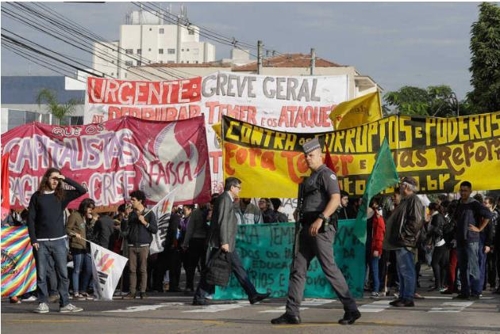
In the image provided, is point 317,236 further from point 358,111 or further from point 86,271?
point 358,111

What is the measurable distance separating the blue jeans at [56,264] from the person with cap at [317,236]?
318cm

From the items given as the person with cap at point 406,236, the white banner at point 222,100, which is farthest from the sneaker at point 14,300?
the white banner at point 222,100

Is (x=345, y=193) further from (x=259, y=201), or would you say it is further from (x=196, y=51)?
(x=196, y=51)

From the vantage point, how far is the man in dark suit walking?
1438cm

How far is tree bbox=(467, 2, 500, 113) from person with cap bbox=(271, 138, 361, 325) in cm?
3632

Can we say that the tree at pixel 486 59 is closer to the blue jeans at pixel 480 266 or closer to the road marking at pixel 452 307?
the blue jeans at pixel 480 266

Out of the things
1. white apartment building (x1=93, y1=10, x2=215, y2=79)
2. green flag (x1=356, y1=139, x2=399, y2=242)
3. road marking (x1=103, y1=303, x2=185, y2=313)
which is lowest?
road marking (x1=103, y1=303, x2=185, y2=313)

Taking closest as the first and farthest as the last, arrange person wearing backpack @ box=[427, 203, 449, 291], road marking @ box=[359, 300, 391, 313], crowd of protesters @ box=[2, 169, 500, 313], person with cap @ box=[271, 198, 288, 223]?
crowd of protesters @ box=[2, 169, 500, 313]
road marking @ box=[359, 300, 391, 313]
person with cap @ box=[271, 198, 288, 223]
person wearing backpack @ box=[427, 203, 449, 291]

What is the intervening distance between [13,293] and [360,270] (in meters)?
4.64

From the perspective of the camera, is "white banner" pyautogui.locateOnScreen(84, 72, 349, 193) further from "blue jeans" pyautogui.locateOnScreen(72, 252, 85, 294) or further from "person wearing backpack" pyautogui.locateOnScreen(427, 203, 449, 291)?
"blue jeans" pyautogui.locateOnScreen(72, 252, 85, 294)

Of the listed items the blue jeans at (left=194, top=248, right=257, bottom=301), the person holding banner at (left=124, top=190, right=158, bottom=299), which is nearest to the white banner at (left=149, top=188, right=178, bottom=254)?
the person holding banner at (left=124, top=190, right=158, bottom=299)

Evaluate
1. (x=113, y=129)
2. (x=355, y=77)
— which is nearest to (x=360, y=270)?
(x=113, y=129)

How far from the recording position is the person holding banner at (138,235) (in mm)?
16734

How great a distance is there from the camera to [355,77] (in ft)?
354
